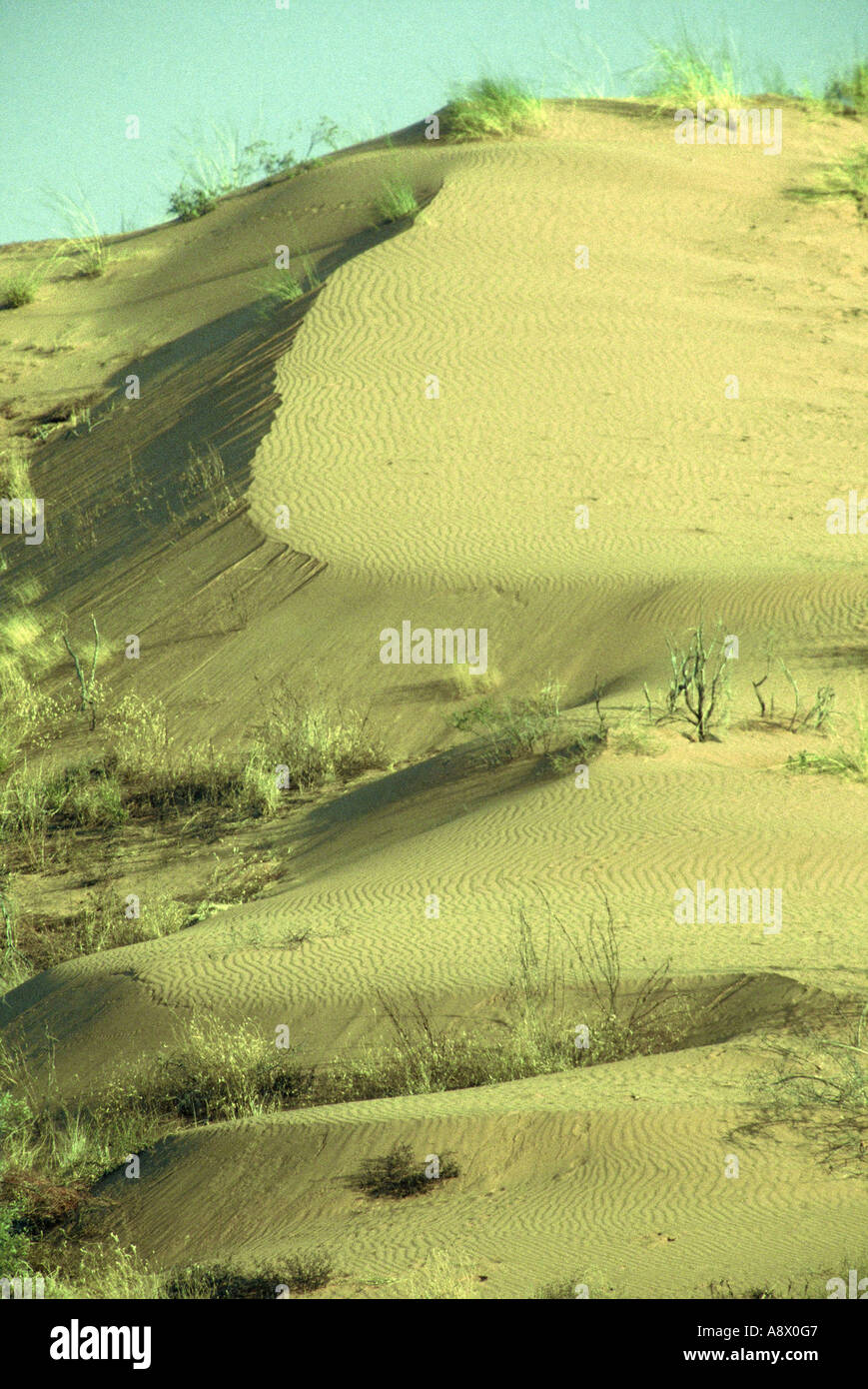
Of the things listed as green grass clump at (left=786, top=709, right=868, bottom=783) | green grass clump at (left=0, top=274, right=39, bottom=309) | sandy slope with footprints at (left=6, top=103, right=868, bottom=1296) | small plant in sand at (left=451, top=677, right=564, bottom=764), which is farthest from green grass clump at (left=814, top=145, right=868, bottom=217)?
green grass clump at (left=786, top=709, right=868, bottom=783)

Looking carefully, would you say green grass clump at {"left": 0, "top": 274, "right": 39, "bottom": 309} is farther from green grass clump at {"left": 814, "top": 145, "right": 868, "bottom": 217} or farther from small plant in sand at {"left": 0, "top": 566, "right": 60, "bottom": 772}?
green grass clump at {"left": 814, "top": 145, "right": 868, "bottom": 217}

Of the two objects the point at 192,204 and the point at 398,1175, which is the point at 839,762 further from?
the point at 192,204

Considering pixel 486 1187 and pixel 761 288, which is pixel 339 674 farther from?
pixel 761 288

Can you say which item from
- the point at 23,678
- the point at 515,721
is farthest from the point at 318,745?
the point at 23,678

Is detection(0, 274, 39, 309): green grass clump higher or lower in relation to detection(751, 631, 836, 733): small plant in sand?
higher

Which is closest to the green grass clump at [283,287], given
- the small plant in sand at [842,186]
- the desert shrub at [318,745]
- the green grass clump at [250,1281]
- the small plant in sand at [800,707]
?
the small plant in sand at [842,186]
